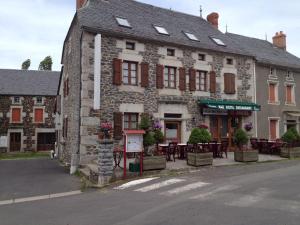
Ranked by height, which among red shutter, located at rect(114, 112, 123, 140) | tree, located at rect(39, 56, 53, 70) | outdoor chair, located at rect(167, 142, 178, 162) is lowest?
outdoor chair, located at rect(167, 142, 178, 162)

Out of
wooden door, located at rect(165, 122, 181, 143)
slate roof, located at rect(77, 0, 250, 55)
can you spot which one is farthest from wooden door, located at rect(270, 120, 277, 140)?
wooden door, located at rect(165, 122, 181, 143)

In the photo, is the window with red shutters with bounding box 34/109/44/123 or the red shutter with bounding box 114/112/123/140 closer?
the red shutter with bounding box 114/112/123/140

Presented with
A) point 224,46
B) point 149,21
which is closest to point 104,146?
point 149,21

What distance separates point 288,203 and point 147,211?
289 centimetres

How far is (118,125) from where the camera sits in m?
12.9

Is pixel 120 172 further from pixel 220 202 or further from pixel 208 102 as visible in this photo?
pixel 208 102

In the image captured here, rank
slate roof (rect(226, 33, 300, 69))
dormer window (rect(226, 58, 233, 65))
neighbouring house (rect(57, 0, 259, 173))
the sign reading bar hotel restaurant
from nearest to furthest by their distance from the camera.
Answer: neighbouring house (rect(57, 0, 259, 173))
dormer window (rect(226, 58, 233, 65))
slate roof (rect(226, 33, 300, 69))
the sign reading bar hotel restaurant

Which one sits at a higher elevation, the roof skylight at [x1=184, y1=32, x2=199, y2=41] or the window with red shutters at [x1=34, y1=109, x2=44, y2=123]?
the roof skylight at [x1=184, y1=32, x2=199, y2=41]

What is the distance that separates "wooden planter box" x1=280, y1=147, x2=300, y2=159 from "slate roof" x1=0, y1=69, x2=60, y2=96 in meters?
20.4

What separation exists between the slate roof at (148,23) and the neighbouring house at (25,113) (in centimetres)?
1436

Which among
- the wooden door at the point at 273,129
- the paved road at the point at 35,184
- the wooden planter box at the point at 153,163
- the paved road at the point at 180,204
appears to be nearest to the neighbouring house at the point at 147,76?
the paved road at the point at 35,184

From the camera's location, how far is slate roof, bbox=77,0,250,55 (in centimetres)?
1342

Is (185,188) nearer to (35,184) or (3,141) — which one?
(35,184)

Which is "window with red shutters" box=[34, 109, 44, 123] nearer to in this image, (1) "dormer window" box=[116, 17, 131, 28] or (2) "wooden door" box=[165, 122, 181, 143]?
(1) "dormer window" box=[116, 17, 131, 28]
